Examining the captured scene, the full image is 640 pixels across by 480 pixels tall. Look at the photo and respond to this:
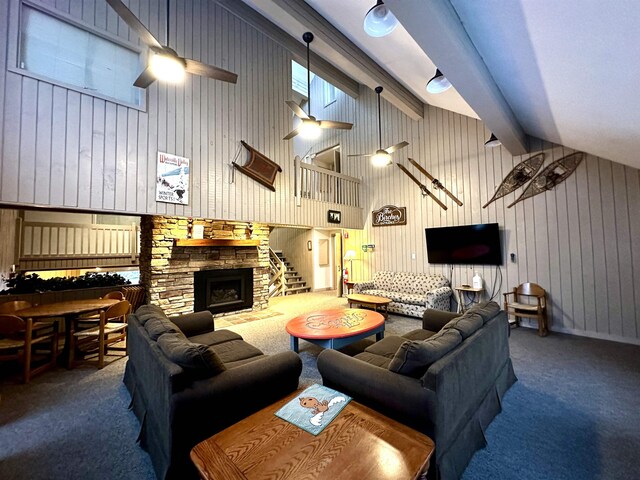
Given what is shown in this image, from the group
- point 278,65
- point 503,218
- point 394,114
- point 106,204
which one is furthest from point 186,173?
point 503,218

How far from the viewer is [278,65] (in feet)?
20.0

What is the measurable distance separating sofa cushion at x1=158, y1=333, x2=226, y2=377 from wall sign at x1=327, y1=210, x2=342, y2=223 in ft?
17.1

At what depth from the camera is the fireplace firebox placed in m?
5.55

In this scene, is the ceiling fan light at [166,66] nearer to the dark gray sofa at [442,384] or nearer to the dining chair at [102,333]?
the dining chair at [102,333]

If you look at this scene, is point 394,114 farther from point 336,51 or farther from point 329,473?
point 329,473

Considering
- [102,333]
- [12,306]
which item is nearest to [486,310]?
[102,333]

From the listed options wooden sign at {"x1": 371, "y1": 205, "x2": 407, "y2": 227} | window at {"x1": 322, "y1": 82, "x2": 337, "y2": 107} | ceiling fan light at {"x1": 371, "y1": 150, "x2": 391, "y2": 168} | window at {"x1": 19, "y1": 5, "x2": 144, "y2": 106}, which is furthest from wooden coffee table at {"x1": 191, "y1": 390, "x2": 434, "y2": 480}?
window at {"x1": 322, "y1": 82, "x2": 337, "y2": 107}

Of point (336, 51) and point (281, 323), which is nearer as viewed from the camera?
point (336, 51)

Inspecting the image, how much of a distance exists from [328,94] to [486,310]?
8.54 meters

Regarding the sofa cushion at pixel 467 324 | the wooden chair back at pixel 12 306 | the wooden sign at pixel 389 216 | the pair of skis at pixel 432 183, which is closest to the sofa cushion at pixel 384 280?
the wooden sign at pixel 389 216

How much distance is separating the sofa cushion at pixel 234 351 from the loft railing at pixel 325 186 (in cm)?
390

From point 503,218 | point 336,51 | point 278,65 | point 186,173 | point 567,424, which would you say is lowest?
point 567,424

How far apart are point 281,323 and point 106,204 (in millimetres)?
3458

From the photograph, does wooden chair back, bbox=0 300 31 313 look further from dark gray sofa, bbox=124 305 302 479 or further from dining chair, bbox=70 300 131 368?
dark gray sofa, bbox=124 305 302 479
